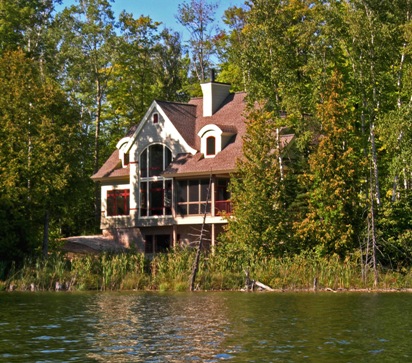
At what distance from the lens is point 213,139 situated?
2250 inches

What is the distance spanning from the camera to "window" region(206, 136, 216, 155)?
5709 cm

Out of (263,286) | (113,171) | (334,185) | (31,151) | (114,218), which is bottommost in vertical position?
(263,286)

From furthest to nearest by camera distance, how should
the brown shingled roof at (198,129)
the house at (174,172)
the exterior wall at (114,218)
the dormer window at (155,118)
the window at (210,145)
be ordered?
the exterior wall at (114,218) → the dormer window at (155,118) → the window at (210,145) → the house at (174,172) → the brown shingled roof at (198,129)

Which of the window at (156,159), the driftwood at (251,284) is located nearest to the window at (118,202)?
the window at (156,159)

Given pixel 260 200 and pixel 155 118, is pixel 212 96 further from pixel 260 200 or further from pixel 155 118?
pixel 260 200

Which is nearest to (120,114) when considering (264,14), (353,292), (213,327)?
(264,14)

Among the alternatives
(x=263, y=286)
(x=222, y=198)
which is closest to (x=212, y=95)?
(x=222, y=198)

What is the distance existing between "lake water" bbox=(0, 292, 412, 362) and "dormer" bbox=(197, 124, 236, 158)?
20.0 metres

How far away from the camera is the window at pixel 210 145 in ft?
187

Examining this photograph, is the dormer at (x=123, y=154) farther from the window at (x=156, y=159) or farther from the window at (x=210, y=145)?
the window at (x=210, y=145)

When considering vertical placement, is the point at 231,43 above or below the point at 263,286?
above

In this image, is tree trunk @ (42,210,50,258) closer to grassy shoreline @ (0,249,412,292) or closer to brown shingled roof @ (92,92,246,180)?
grassy shoreline @ (0,249,412,292)

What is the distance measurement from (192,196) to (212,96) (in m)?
7.50

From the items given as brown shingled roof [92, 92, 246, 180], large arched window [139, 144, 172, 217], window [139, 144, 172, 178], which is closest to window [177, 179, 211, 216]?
large arched window [139, 144, 172, 217]
